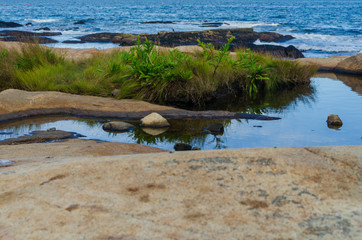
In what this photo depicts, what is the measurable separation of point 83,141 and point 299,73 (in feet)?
21.5

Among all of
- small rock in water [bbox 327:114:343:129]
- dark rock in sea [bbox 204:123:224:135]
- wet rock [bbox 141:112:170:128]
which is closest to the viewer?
dark rock in sea [bbox 204:123:224:135]

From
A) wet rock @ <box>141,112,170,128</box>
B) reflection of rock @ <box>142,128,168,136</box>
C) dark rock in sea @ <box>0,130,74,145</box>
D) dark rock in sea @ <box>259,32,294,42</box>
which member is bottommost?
dark rock in sea @ <box>0,130,74,145</box>

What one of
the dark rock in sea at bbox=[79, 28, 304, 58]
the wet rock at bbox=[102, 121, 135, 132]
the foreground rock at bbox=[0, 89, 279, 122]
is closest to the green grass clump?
the foreground rock at bbox=[0, 89, 279, 122]

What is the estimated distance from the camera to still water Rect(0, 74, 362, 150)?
548 centimetres

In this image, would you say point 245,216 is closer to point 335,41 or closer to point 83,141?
point 83,141

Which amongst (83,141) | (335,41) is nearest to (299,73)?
(83,141)

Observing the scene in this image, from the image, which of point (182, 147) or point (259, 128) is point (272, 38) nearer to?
point (259, 128)

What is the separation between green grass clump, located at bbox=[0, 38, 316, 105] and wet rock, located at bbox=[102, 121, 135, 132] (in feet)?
5.22

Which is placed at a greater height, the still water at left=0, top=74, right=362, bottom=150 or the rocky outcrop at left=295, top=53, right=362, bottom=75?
the rocky outcrop at left=295, top=53, right=362, bottom=75

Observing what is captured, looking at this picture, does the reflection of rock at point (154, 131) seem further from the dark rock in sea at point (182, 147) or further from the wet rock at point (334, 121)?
the wet rock at point (334, 121)

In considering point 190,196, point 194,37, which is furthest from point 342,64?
point 194,37

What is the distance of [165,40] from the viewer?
78.8ft

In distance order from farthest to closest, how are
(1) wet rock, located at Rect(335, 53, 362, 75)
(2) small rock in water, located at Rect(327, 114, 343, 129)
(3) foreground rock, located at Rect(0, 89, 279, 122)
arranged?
(1) wet rock, located at Rect(335, 53, 362, 75) → (3) foreground rock, located at Rect(0, 89, 279, 122) → (2) small rock in water, located at Rect(327, 114, 343, 129)

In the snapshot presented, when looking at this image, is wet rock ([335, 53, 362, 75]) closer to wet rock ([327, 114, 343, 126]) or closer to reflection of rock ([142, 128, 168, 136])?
wet rock ([327, 114, 343, 126])
